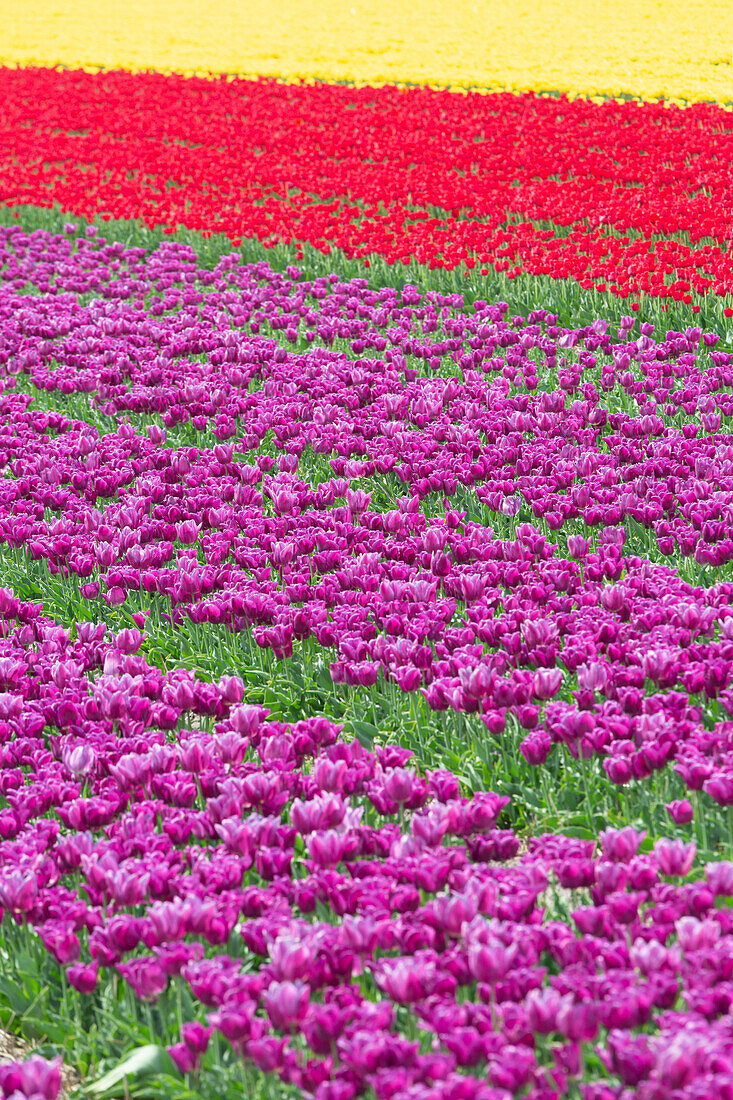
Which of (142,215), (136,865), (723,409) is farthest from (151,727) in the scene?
(142,215)

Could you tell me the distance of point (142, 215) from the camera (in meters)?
12.9

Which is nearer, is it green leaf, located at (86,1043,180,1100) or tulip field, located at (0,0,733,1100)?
tulip field, located at (0,0,733,1100)

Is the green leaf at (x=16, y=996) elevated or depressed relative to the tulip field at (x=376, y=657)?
depressed

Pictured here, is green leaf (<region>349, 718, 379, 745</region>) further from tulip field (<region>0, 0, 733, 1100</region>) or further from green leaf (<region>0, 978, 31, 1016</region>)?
green leaf (<region>0, 978, 31, 1016</region>)

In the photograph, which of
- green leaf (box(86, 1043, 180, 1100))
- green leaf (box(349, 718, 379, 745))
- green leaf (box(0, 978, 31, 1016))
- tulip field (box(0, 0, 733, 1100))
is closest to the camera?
tulip field (box(0, 0, 733, 1100))

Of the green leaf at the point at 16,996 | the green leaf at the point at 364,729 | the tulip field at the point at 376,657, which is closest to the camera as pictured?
the tulip field at the point at 376,657

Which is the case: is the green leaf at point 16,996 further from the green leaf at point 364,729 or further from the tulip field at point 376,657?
the green leaf at point 364,729

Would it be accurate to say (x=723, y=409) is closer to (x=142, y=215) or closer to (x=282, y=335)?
(x=282, y=335)

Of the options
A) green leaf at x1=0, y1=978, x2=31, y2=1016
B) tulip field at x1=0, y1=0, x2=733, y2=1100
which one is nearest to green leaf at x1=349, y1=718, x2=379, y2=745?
tulip field at x1=0, y1=0, x2=733, y2=1100

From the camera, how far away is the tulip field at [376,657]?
7.70 ft

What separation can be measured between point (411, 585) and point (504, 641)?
661 millimetres

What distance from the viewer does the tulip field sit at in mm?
2346

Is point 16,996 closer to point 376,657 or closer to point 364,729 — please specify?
point 364,729

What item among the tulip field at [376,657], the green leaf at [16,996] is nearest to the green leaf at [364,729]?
the tulip field at [376,657]
